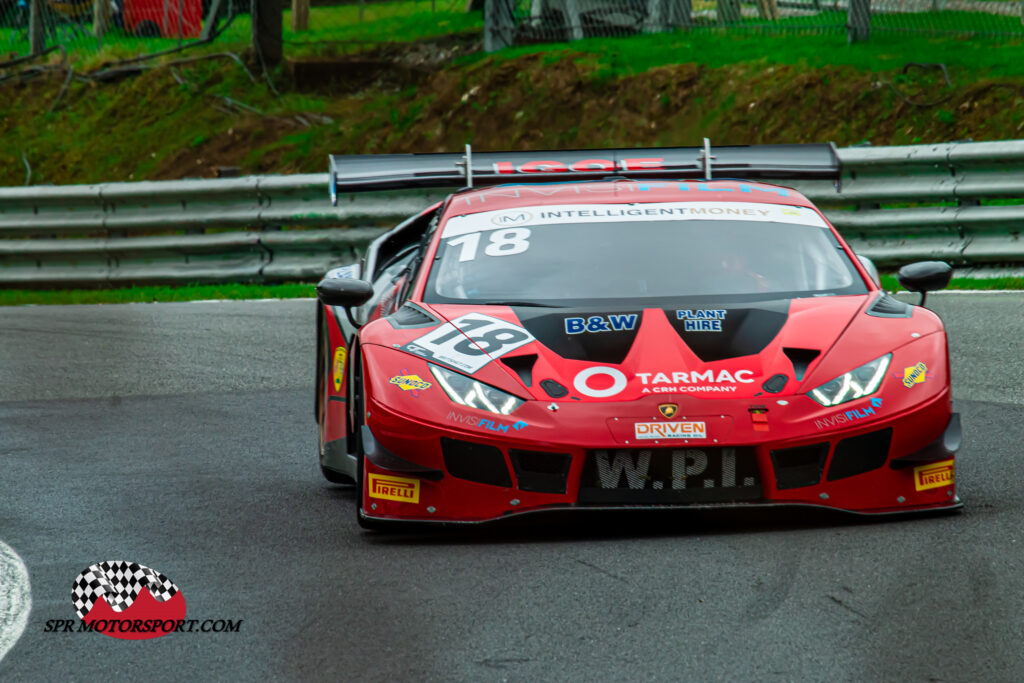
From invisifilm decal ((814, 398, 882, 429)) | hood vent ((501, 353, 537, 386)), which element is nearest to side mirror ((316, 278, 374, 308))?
hood vent ((501, 353, 537, 386))

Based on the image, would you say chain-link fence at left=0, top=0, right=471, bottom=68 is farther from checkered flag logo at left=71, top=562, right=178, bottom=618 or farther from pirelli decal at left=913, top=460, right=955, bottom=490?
checkered flag logo at left=71, top=562, right=178, bottom=618

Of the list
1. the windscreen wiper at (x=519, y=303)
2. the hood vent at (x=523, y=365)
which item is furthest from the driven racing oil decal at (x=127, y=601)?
the windscreen wiper at (x=519, y=303)

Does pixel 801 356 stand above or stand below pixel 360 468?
above

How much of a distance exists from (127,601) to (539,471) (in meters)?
1.28

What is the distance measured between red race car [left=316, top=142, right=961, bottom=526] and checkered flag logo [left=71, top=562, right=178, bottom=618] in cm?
74

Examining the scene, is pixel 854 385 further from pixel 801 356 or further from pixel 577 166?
pixel 577 166

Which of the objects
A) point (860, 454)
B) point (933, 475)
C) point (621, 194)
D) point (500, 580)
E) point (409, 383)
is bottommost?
point (500, 580)

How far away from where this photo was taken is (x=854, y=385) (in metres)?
4.83

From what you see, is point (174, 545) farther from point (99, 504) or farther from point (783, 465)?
point (783, 465)

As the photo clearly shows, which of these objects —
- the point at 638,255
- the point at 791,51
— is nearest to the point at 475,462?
the point at 638,255

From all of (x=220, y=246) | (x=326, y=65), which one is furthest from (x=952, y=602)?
(x=326, y=65)

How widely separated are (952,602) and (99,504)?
10.6ft

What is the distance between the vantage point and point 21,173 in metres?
22.2

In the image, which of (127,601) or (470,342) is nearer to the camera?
(127,601)
